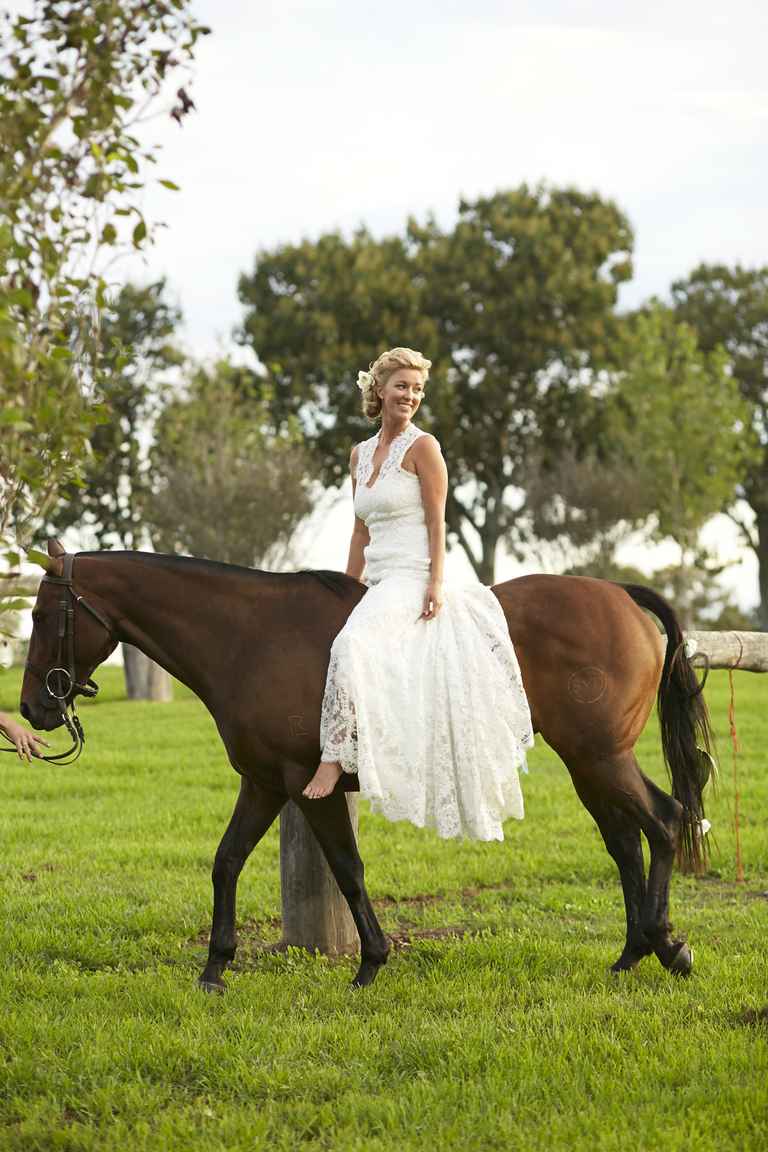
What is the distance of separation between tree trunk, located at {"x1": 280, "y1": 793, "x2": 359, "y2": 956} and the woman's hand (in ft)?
4.92

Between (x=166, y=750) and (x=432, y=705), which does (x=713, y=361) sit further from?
(x=432, y=705)

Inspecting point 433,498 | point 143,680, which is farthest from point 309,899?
point 143,680

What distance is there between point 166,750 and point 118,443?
17060 mm

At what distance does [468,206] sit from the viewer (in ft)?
133

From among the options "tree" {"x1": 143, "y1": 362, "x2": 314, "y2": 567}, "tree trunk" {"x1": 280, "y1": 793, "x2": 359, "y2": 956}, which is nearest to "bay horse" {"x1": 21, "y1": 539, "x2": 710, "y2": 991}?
"tree trunk" {"x1": 280, "y1": 793, "x2": 359, "y2": 956}

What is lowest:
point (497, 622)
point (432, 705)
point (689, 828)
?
point (689, 828)

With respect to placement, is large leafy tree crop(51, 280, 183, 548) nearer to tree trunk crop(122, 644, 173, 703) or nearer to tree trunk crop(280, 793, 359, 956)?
tree trunk crop(122, 644, 173, 703)

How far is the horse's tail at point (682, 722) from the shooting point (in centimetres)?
679

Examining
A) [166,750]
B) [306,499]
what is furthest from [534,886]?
[306,499]

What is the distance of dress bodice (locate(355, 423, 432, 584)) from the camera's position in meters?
6.21

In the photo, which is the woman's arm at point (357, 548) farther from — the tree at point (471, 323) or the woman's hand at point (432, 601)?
the tree at point (471, 323)

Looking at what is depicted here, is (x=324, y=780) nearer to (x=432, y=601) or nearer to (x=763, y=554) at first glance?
(x=432, y=601)

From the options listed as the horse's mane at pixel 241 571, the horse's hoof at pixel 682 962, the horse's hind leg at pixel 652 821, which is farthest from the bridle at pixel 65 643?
the horse's hoof at pixel 682 962

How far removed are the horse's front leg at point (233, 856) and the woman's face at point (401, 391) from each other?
6.74 ft
